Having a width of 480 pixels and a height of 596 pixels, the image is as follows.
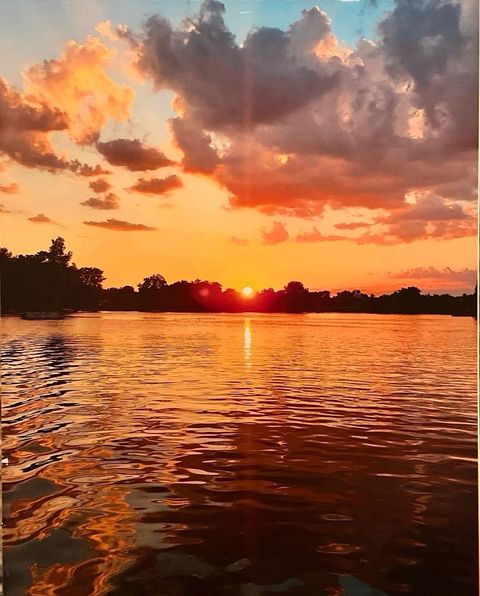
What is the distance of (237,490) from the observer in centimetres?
505

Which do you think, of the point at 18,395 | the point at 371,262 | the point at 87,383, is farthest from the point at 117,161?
the point at 371,262

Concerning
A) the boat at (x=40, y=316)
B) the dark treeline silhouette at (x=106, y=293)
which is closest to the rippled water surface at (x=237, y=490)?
the dark treeline silhouette at (x=106, y=293)

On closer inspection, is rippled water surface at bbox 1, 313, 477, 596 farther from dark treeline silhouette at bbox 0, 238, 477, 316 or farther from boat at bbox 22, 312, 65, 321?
boat at bbox 22, 312, 65, 321

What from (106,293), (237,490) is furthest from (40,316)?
(237,490)

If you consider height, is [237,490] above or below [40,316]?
below

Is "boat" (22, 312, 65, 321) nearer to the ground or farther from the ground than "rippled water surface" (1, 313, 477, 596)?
farther from the ground

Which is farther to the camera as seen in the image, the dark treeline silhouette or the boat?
the boat

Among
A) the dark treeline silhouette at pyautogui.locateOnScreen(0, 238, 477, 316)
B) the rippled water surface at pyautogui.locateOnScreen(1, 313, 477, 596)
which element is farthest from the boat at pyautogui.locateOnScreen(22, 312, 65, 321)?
the rippled water surface at pyautogui.locateOnScreen(1, 313, 477, 596)

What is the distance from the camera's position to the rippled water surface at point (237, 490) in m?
3.51

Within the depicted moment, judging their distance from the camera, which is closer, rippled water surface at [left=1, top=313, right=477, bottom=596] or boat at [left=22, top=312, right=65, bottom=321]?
rippled water surface at [left=1, top=313, right=477, bottom=596]

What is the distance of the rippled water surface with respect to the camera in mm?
3510

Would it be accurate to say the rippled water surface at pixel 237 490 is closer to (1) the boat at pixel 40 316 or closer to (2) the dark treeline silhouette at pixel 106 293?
(2) the dark treeline silhouette at pixel 106 293

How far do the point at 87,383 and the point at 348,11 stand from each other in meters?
9.18

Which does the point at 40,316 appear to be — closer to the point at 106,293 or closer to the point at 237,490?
the point at 106,293
